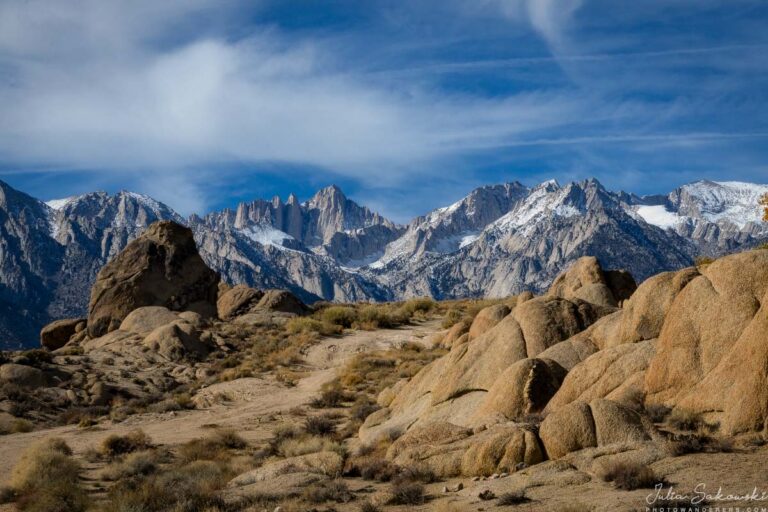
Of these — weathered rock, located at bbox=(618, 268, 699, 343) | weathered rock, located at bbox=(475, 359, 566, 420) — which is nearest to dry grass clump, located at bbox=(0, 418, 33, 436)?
weathered rock, located at bbox=(475, 359, 566, 420)

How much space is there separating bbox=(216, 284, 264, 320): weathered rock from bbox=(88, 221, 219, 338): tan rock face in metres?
2.34

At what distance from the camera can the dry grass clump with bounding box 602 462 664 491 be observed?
35.6 feet

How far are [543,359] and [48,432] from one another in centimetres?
1776

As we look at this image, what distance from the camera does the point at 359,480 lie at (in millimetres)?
14414

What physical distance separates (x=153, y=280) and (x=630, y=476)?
38829mm

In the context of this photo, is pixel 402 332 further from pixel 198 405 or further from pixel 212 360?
pixel 198 405

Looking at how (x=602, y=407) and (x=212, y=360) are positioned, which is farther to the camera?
(x=212, y=360)

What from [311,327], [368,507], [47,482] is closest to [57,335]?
[311,327]

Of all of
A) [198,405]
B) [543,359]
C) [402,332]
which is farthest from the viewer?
[402,332]

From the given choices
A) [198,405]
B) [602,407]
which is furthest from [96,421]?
[602,407]

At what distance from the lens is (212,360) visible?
36188 mm

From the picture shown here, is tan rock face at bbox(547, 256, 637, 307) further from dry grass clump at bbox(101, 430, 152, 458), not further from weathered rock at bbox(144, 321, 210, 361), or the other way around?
dry grass clump at bbox(101, 430, 152, 458)

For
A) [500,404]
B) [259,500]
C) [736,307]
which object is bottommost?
[259,500]

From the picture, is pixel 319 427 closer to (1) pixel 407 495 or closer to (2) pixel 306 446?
(2) pixel 306 446
